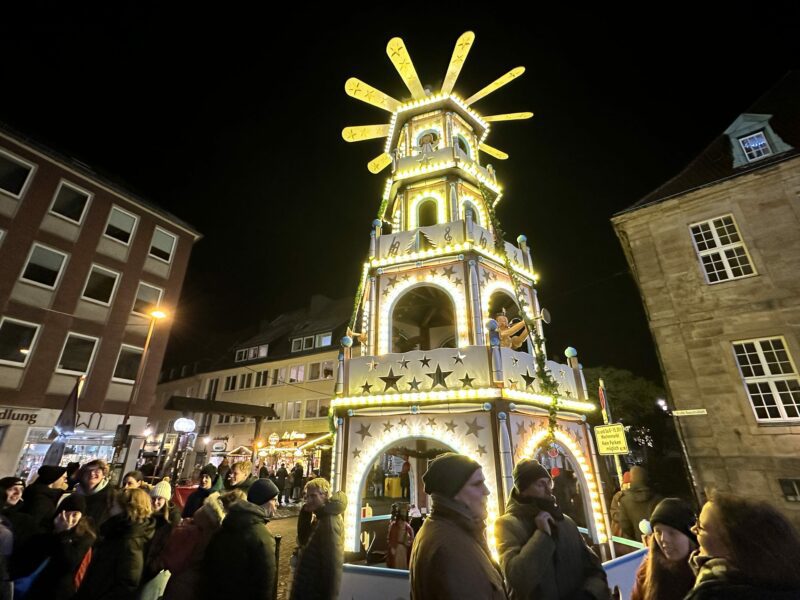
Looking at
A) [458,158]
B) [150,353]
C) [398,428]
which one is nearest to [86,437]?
[150,353]

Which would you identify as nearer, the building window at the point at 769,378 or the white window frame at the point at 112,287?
the building window at the point at 769,378

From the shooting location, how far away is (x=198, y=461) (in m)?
32.9

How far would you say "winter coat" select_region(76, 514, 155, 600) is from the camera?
3543 millimetres

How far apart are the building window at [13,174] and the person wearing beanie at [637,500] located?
25.2m

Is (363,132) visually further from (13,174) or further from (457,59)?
(13,174)

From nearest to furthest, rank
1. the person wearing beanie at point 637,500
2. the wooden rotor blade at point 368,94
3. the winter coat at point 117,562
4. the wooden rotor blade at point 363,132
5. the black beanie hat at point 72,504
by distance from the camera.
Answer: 1. the winter coat at point 117,562
2. the black beanie hat at point 72,504
3. the person wearing beanie at point 637,500
4. the wooden rotor blade at point 368,94
5. the wooden rotor blade at point 363,132

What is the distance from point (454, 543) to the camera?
2199 mm

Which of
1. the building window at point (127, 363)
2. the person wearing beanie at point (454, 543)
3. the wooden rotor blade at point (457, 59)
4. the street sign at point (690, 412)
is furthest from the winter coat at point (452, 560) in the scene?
the building window at point (127, 363)

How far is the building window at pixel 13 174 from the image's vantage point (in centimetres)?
1664

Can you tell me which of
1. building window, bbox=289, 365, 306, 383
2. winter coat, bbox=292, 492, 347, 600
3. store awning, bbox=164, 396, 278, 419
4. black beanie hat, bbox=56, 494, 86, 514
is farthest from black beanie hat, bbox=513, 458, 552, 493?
building window, bbox=289, 365, 306, 383

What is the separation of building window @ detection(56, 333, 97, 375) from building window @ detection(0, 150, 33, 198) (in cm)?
689

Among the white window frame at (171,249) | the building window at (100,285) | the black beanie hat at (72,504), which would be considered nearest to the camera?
the black beanie hat at (72,504)

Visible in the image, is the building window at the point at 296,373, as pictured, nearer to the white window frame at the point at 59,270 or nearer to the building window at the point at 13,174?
the white window frame at the point at 59,270

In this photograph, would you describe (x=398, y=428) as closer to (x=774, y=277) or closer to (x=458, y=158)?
(x=458, y=158)
